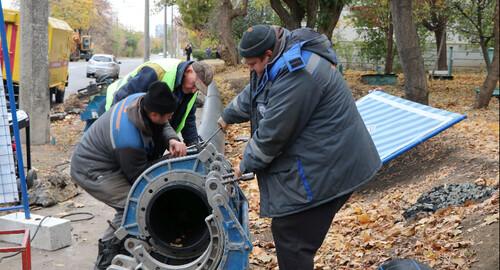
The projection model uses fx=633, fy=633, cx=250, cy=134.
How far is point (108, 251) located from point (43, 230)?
126 cm

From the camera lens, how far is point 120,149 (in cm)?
430

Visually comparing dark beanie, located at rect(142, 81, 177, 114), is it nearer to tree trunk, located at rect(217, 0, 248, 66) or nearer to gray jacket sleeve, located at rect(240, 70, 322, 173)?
gray jacket sleeve, located at rect(240, 70, 322, 173)

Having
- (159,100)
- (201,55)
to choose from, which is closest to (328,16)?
(159,100)

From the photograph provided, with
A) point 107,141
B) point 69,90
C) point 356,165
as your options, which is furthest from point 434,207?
point 69,90

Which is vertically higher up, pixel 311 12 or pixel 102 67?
pixel 311 12

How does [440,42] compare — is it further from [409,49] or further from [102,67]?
[102,67]

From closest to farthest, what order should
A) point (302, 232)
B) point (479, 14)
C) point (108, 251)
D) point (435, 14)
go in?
1. point (302, 232)
2. point (108, 251)
3. point (479, 14)
4. point (435, 14)

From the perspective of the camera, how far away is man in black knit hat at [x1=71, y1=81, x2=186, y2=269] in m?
4.29

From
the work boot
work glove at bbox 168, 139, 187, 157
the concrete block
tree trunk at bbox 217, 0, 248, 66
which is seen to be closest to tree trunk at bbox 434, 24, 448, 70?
tree trunk at bbox 217, 0, 248, 66

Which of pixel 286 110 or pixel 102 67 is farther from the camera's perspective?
pixel 102 67

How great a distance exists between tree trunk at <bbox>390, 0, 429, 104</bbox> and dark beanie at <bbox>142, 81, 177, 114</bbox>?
22.2 ft

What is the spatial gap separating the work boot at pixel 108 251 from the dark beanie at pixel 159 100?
97cm

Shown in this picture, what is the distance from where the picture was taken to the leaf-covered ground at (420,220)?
15.2 ft

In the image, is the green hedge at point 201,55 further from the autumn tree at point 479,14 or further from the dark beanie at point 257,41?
the dark beanie at point 257,41
